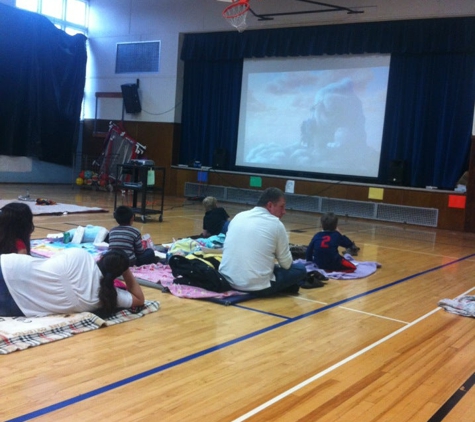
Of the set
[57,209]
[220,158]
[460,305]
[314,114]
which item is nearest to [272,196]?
[460,305]

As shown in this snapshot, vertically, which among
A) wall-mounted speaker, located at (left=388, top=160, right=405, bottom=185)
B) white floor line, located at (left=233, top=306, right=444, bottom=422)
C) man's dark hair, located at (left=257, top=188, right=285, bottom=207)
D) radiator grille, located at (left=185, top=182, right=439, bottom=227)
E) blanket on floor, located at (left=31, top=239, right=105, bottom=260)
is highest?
wall-mounted speaker, located at (left=388, top=160, right=405, bottom=185)

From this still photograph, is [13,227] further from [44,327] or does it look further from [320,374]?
[320,374]

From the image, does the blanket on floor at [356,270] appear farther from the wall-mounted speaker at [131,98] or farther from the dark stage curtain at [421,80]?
the wall-mounted speaker at [131,98]

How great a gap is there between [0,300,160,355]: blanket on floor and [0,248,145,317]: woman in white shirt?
0.22ft

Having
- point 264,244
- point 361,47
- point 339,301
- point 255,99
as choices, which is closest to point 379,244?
point 339,301

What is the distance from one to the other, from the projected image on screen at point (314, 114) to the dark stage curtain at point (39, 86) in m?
5.01

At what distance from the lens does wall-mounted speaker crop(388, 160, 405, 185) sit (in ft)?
37.7

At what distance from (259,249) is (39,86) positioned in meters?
12.0

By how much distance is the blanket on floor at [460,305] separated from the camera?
4562mm

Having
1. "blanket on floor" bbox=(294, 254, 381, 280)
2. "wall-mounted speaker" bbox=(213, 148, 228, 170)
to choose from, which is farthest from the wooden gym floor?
"wall-mounted speaker" bbox=(213, 148, 228, 170)

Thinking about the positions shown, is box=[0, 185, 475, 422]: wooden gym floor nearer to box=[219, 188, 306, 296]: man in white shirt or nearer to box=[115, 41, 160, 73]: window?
box=[219, 188, 306, 296]: man in white shirt

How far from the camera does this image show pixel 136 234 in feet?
16.9

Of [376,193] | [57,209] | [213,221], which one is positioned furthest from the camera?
[376,193]

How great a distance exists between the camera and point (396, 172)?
11.5 m
